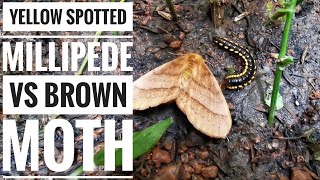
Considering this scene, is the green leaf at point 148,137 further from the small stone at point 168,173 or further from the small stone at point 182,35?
the small stone at point 182,35

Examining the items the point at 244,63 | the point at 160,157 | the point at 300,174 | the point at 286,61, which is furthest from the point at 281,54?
the point at 160,157

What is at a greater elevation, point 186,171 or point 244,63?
point 244,63

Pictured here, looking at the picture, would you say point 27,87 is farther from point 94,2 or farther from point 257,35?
point 257,35

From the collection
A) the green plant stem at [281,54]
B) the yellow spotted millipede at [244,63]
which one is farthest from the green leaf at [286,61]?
the yellow spotted millipede at [244,63]

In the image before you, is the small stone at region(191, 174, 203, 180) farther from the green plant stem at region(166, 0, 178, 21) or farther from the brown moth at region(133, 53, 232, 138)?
the green plant stem at region(166, 0, 178, 21)

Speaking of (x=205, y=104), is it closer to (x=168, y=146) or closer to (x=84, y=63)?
(x=168, y=146)

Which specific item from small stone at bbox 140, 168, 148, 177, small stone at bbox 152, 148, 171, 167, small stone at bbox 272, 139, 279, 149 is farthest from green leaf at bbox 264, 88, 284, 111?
small stone at bbox 140, 168, 148, 177
